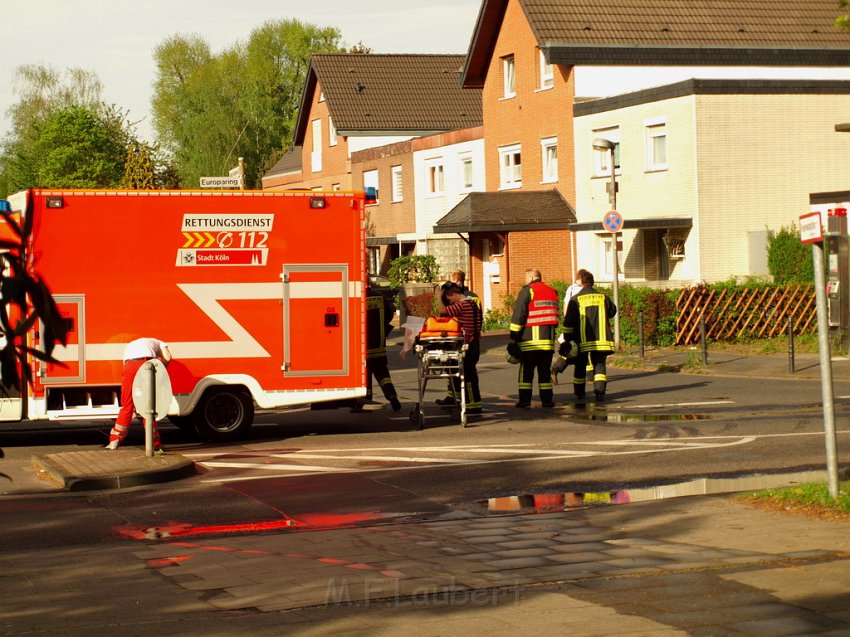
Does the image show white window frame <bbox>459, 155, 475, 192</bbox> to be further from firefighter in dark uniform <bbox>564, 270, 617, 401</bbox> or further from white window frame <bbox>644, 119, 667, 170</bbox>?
firefighter in dark uniform <bbox>564, 270, 617, 401</bbox>

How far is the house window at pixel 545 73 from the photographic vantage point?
39.3 meters

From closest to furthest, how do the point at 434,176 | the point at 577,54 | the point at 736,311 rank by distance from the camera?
1. the point at 736,311
2. the point at 577,54
3. the point at 434,176

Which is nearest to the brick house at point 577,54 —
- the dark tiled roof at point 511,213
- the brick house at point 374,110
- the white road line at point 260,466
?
the dark tiled roof at point 511,213

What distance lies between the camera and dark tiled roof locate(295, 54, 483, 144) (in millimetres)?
54969

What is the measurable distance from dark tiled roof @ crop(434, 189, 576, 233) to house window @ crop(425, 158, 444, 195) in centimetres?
741

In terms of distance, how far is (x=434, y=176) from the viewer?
157 ft

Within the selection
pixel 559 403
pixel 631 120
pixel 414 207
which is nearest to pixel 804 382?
pixel 559 403

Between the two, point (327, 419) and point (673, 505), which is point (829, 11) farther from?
point (673, 505)

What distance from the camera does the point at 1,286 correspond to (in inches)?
146

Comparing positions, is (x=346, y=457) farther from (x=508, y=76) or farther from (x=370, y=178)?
(x=370, y=178)

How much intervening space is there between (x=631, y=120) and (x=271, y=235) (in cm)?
2081

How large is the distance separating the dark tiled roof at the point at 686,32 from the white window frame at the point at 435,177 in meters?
6.82

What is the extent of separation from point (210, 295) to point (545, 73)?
1024 inches

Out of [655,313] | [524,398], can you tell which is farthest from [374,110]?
[524,398]
